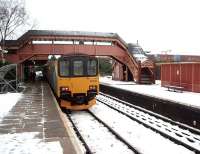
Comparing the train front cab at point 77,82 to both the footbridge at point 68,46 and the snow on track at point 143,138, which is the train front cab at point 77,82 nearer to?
the snow on track at point 143,138

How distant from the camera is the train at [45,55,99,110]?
17.7 meters

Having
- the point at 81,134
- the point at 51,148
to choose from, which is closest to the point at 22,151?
the point at 51,148

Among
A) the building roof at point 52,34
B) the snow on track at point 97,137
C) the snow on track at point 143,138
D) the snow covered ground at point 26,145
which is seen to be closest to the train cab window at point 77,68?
the snow on track at point 97,137

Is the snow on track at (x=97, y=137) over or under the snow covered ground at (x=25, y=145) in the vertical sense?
under

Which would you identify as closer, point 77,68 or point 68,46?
point 77,68

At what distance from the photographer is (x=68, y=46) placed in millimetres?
40781

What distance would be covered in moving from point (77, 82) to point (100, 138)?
658 cm

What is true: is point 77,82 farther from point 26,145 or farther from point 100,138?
point 26,145

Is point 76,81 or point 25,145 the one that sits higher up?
point 76,81

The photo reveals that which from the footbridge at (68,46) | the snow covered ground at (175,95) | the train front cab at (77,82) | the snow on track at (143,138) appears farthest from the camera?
the footbridge at (68,46)

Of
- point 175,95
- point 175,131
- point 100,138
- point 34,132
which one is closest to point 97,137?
point 100,138

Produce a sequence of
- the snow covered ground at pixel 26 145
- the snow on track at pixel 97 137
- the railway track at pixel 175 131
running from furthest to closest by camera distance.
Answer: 1. the railway track at pixel 175 131
2. the snow on track at pixel 97 137
3. the snow covered ground at pixel 26 145

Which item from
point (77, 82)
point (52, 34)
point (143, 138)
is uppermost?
point (52, 34)

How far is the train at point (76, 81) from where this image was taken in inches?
698
